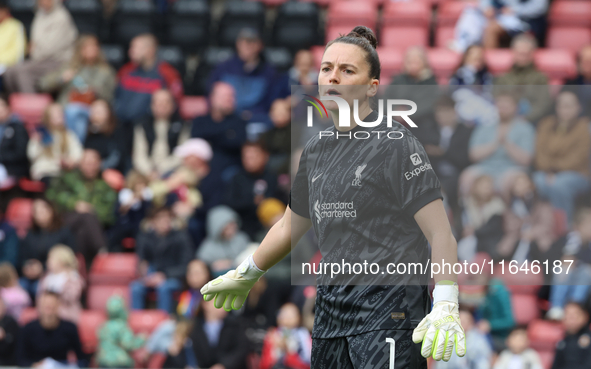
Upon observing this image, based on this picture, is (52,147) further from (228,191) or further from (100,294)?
(228,191)

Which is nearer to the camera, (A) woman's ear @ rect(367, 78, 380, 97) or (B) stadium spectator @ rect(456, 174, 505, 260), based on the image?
(A) woman's ear @ rect(367, 78, 380, 97)

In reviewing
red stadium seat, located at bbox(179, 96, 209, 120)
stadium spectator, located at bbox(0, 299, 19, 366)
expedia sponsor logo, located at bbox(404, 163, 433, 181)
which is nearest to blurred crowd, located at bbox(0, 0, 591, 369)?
stadium spectator, located at bbox(0, 299, 19, 366)

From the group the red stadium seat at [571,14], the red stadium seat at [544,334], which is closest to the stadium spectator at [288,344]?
the red stadium seat at [544,334]

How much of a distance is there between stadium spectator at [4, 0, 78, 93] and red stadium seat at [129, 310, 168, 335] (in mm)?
3879

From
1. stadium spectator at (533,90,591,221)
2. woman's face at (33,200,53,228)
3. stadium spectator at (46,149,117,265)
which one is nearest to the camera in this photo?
stadium spectator at (533,90,591,221)

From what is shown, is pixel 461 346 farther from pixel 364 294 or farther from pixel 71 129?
pixel 71 129

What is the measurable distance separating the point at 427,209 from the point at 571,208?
16.6ft

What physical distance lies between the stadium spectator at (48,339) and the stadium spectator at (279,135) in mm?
2718

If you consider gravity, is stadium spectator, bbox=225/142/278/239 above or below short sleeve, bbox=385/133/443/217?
above

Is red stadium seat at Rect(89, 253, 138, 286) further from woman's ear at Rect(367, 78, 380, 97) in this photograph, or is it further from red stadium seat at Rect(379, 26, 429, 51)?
woman's ear at Rect(367, 78, 380, 97)

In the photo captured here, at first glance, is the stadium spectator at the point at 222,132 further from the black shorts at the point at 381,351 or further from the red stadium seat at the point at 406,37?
the black shorts at the point at 381,351

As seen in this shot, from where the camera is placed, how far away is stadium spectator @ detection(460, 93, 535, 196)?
7.65 m

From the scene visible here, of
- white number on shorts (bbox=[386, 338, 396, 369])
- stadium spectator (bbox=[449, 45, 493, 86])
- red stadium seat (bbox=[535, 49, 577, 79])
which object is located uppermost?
red stadium seat (bbox=[535, 49, 577, 79])

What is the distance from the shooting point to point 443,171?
7.66 m
